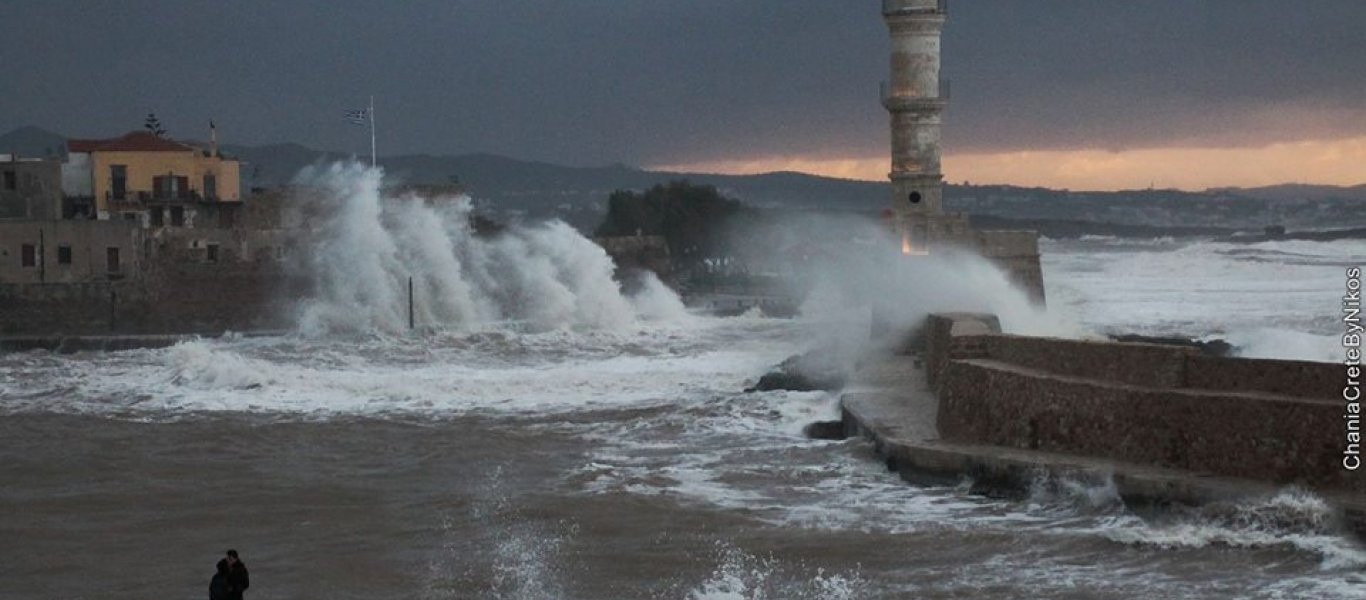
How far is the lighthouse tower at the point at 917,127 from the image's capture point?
25031mm

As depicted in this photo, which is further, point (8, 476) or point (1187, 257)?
point (1187, 257)

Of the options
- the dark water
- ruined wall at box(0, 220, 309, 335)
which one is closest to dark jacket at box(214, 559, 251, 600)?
the dark water

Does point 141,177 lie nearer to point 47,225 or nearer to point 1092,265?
point 47,225

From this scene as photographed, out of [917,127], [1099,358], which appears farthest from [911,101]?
[1099,358]

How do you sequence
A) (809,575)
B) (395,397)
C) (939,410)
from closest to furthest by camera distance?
(809,575), (939,410), (395,397)

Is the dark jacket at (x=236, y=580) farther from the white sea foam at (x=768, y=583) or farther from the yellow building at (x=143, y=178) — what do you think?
the yellow building at (x=143, y=178)

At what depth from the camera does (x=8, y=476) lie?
16.1 metres

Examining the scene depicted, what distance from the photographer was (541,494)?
14.4 metres

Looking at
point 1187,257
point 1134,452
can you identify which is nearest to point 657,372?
point 1134,452

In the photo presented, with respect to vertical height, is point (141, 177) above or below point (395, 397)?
above

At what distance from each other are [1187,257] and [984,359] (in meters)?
46.0

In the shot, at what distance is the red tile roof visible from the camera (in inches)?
1358

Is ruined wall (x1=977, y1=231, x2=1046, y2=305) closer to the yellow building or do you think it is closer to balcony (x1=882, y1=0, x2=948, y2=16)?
balcony (x1=882, y1=0, x2=948, y2=16)

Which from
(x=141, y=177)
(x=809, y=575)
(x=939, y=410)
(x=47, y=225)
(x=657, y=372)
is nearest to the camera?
(x=809, y=575)
